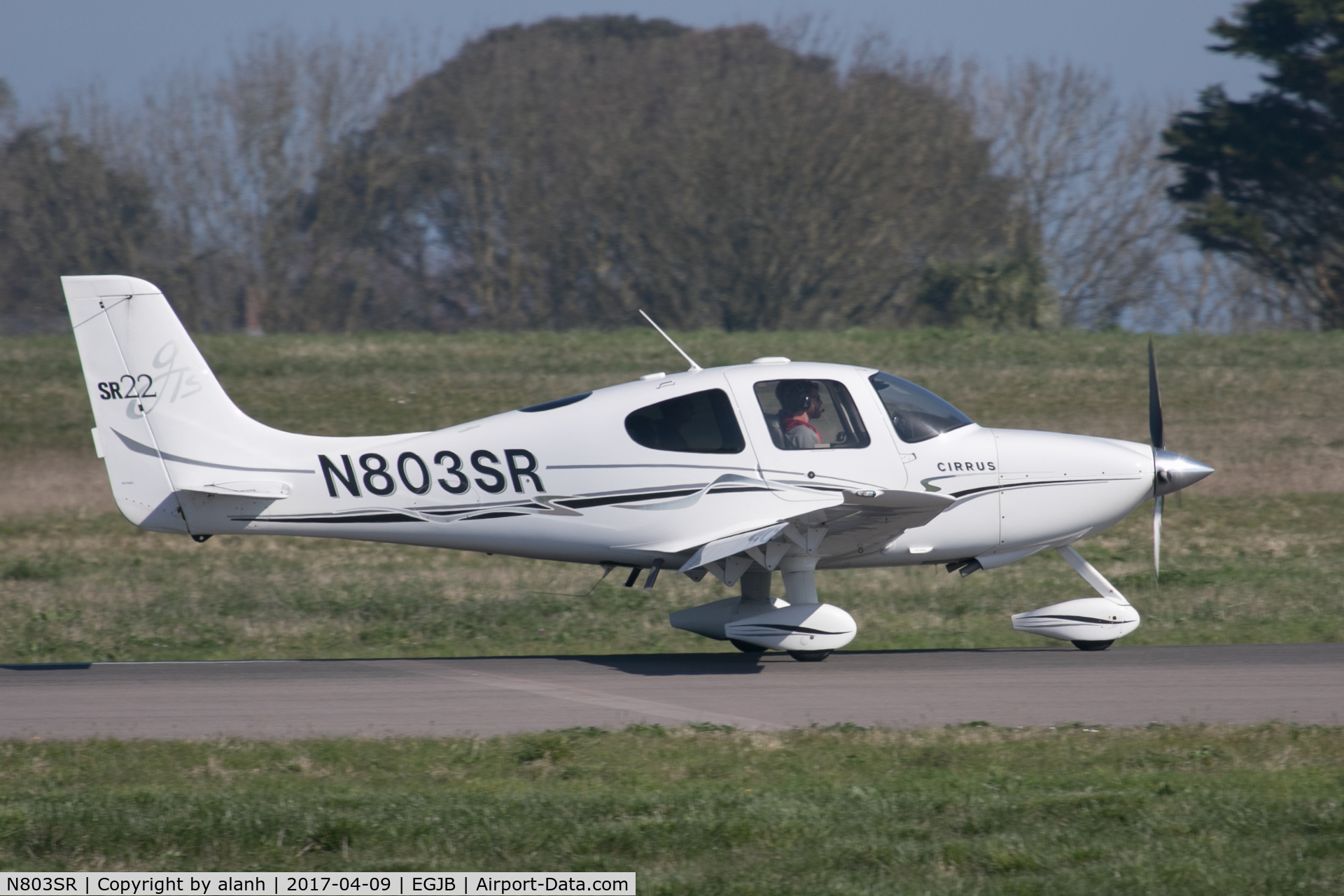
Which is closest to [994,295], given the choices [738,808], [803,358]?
[803,358]

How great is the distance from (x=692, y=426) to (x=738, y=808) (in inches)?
180

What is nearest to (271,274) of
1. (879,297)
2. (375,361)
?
(375,361)

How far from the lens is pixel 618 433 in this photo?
10602mm

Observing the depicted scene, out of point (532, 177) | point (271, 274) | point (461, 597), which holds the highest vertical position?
point (532, 177)

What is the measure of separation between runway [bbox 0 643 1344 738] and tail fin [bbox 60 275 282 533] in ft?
4.97

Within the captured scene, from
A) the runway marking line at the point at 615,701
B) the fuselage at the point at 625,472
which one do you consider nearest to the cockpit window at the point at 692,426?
the fuselage at the point at 625,472

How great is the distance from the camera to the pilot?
34.5 ft

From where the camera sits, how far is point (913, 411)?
10734mm

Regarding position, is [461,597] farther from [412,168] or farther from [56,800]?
[412,168]

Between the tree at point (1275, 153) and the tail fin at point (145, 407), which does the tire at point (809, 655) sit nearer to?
the tail fin at point (145, 407)

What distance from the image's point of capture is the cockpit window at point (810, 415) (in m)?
10.5

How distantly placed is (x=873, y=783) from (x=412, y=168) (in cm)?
4363

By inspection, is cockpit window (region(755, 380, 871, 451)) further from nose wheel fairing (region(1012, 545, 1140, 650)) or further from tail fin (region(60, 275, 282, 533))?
tail fin (region(60, 275, 282, 533))
